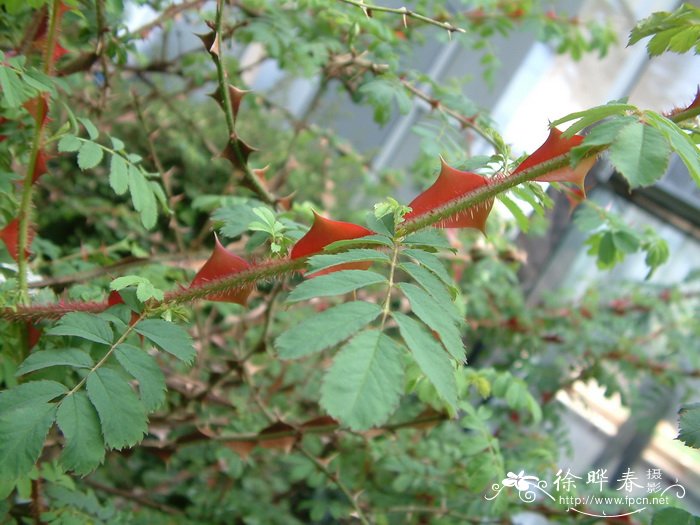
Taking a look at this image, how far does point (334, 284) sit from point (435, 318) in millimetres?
82

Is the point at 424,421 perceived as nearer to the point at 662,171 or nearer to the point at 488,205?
the point at 488,205

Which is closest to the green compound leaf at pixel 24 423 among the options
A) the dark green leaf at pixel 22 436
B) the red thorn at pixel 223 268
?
the dark green leaf at pixel 22 436

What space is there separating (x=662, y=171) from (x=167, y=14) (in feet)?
3.13

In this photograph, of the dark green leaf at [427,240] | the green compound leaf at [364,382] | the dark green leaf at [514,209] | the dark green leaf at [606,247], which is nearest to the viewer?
the green compound leaf at [364,382]

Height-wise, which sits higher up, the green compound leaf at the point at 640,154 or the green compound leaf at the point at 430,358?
the green compound leaf at the point at 640,154

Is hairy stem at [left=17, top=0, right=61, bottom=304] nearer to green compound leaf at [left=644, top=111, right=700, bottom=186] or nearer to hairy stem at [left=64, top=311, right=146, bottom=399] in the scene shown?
hairy stem at [left=64, top=311, right=146, bottom=399]

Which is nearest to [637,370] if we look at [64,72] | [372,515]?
[372,515]

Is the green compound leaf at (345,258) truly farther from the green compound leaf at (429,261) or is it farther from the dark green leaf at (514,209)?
the dark green leaf at (514,209)

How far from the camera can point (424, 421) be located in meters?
1.02

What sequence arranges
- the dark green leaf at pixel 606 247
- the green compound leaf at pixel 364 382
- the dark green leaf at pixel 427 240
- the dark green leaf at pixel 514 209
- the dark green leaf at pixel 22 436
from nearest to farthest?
the green compound leaf at pixel 364 382 < the dark green leaf at pixel 22 436 < the dark green leaf at pixel 427 240 < the dark green leaf at pixel 514 209 < the dark green leaf at pixel 606 247

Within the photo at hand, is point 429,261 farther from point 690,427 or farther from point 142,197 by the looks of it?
point 142,197

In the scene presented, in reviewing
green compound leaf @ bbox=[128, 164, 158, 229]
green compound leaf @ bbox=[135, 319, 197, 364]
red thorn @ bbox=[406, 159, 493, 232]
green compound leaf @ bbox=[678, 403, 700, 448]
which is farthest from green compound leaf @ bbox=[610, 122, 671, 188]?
green compound leaf @ bbox=[128, 164, 158, 229]

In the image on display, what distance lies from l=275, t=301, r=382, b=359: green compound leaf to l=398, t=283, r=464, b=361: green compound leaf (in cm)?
4

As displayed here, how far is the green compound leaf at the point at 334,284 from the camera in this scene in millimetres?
471
